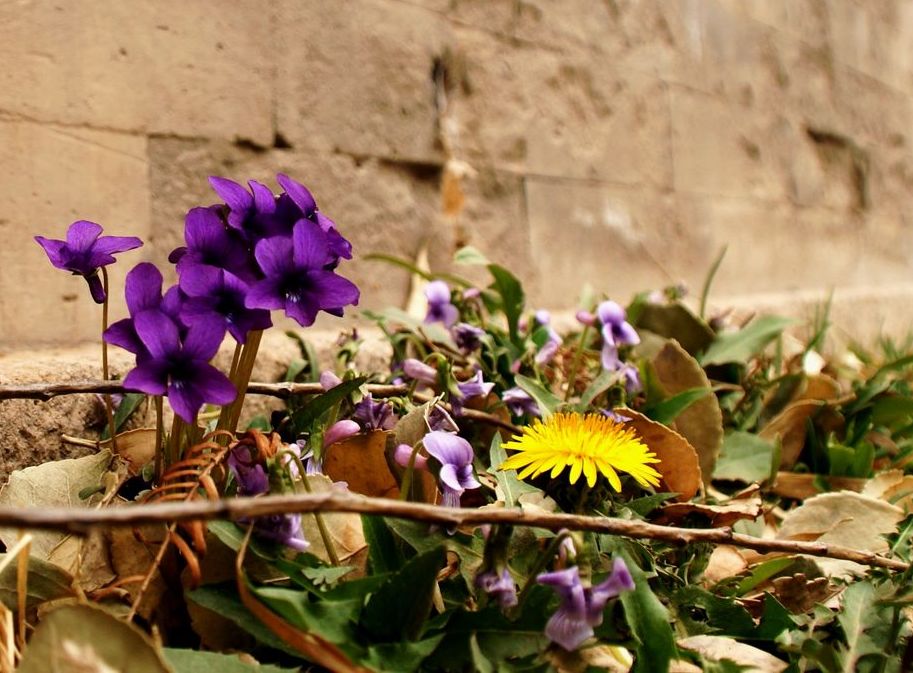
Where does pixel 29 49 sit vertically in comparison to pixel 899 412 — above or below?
above

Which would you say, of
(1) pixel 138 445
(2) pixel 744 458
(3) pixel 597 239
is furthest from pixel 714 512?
(3) pixel 597 239

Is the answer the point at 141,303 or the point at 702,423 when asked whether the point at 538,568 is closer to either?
the point at 141,303

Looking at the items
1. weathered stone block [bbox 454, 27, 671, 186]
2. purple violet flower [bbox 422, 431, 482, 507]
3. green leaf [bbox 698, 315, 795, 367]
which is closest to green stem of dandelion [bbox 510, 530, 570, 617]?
purple violet flower [bbox 422, 431, 482, 507]

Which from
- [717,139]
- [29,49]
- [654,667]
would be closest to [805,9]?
[717,139]

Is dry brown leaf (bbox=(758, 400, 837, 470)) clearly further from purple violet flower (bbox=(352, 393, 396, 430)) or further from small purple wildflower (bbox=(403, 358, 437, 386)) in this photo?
purple violet flower (bbox=(352, 393, 396, 430))

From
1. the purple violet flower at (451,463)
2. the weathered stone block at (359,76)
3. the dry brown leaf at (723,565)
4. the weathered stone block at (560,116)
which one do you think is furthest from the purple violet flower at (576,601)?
the weathered stone block at (560,116)

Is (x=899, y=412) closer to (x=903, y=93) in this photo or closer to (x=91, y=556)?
(x=91, y=556)
